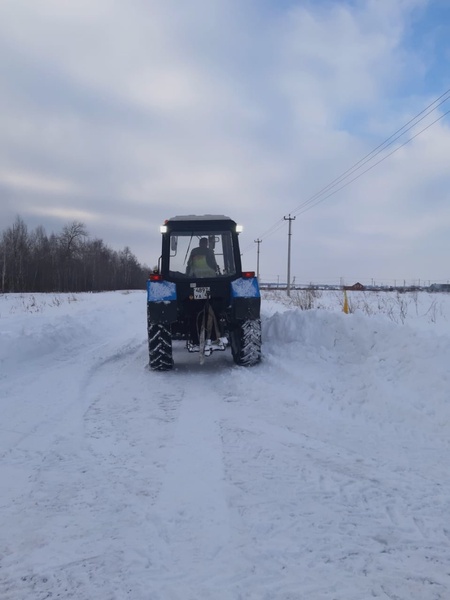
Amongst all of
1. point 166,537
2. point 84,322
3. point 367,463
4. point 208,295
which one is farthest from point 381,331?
point 84,322

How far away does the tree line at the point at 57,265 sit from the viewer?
217 feet

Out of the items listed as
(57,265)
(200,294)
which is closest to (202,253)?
(200,294)

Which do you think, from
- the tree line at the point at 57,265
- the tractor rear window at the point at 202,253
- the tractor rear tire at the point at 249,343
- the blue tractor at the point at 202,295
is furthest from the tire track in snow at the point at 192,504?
the tree line at the point at 57,265

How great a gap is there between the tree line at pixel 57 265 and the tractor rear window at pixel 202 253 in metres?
52.9

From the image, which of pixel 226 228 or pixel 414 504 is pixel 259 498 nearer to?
pixel 414 504

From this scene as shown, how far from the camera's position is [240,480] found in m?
3.72

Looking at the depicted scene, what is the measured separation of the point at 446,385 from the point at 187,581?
4052 mm

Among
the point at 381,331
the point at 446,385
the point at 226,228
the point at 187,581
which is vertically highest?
the point at 226,228

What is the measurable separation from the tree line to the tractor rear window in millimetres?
52903

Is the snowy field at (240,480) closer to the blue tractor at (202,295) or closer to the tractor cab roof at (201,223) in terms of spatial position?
the blue tractor at (202,295)

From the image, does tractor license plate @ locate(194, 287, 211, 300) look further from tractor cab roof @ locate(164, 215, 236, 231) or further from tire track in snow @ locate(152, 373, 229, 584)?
tire track in snow @ locate(152, 373, 229, 584)

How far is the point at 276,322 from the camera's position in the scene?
10.1 metres

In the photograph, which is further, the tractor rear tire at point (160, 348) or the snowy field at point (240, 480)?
the tractor rear tire at point (160, 348)

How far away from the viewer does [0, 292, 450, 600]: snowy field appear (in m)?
2.54
